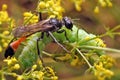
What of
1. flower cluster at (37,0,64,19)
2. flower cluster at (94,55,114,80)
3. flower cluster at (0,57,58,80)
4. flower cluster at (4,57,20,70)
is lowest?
flower cluster at (94,55,114,80)

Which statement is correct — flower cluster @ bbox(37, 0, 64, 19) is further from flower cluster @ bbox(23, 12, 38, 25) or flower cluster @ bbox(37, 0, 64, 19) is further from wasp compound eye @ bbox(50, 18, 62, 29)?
wasp compound eye @ bbox(50, 18, 62, 29)

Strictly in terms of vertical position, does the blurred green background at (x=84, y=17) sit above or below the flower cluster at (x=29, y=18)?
below

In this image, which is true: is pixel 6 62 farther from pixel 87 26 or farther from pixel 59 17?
pixel 87 26

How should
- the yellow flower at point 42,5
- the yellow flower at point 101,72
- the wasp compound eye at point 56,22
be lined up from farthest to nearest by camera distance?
the wasp compound eye at point 56,22 < the yellow flower at point 42,5 < the yellow flower at point 101,72

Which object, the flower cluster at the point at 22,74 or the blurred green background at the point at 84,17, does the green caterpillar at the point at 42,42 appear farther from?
the blurred green background at the point at 84,17

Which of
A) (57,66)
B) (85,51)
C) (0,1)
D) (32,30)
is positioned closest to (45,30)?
(32,30)

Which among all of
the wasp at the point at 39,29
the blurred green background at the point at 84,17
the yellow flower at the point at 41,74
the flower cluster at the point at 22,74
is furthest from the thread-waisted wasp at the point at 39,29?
the blurred green background at the point at 84,17

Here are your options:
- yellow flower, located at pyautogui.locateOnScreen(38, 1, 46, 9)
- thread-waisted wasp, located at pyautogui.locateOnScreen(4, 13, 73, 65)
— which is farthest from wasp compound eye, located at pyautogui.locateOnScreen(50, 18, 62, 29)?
yellow flower, located at pyautogui.locateOnScreen(38, 1, 46, 9)
